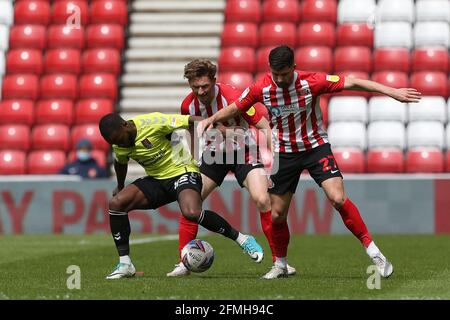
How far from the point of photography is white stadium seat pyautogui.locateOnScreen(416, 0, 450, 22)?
18.0m

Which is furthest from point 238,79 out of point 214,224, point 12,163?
point 214,224

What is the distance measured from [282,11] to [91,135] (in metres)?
4.04

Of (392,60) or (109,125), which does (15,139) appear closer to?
(392,60)

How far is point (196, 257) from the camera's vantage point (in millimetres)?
8328

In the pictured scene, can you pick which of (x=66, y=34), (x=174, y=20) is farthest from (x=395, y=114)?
(x=66, y=34)

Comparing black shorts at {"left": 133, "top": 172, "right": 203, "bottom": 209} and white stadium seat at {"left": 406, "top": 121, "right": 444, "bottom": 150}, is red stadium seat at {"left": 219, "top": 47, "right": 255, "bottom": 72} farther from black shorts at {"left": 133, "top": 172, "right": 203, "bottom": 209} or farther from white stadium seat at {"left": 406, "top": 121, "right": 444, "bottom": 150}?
black shorts at {"left": 133, "top": 172, "right": 203, "bottom": 209}

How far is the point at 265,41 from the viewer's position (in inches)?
714

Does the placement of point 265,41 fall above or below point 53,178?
above

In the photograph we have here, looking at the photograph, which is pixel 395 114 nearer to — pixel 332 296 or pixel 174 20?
pixel 174 20

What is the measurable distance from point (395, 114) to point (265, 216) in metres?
8.02

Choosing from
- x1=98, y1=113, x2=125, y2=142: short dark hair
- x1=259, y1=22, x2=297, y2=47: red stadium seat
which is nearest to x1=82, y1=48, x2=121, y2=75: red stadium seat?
x1=259, y1=22, x2=297, y2=47: red stadium seat

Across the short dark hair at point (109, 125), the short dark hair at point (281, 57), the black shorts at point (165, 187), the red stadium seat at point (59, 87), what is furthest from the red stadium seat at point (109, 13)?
the short dark hair at point (281, 57)

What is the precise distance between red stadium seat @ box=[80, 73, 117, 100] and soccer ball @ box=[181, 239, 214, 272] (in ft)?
31.6

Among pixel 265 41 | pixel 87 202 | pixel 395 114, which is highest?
pixel 265 41
